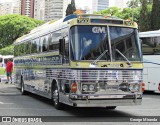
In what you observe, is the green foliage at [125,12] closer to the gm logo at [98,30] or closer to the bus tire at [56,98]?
the bus tire at [56,98]

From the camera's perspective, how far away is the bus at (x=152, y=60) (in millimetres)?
22391

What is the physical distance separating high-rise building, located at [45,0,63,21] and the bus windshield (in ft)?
516

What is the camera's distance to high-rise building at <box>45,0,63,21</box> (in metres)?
170

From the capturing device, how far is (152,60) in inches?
892

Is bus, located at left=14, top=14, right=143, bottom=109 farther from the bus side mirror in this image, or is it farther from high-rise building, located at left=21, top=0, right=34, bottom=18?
high-rise building, located at left=21, top=0, right=34, bottom=18

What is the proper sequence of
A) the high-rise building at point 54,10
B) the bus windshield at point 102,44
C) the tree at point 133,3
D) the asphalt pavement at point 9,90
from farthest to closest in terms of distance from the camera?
1. the high-rise building at point 54,10
2. the tree at point 133,3
3. the asphalt pavement at point 9,90
4. the bus windshield at point 102,44

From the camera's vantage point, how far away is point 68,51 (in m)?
12.3

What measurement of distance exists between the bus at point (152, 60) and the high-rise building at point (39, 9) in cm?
15149

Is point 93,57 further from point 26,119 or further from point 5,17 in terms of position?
point 5,17

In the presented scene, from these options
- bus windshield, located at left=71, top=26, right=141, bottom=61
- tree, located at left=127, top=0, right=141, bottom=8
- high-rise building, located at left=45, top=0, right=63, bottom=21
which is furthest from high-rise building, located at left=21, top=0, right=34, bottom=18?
bus windshield, located at left=71, top=26, right=141, bottom=61

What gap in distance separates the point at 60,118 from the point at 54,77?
2691 mm

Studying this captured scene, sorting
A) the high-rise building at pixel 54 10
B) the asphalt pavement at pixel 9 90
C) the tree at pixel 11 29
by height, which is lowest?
the asphalt pavement at pixel 9 90

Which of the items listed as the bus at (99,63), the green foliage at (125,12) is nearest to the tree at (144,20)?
the green foliage at (125,12)

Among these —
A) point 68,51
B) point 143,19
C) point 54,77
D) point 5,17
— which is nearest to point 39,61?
point 54,77
